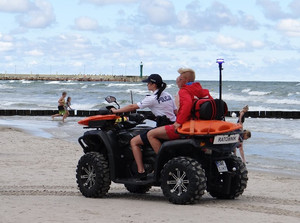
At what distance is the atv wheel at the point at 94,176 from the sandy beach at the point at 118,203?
0.52ft

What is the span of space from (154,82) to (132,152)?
109cm

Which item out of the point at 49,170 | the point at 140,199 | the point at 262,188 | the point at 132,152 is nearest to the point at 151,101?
the point at 132,152

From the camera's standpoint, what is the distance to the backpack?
8.57 meters

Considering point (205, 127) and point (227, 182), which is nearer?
point (205, 127)

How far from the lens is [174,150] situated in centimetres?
891

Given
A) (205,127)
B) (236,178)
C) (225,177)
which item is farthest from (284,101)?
(205,127)

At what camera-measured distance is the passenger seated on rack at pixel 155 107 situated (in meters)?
9.06

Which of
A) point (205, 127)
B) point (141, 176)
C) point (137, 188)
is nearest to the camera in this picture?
point (205, 127)

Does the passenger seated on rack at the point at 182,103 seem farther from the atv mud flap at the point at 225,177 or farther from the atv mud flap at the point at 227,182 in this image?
the atv mud flap at the point at 227,182

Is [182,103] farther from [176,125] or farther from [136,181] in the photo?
[136,181]

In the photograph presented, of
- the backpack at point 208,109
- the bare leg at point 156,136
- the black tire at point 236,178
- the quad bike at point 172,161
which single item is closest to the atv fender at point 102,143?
the quad bike at point 172,161

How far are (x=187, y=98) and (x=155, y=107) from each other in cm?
62

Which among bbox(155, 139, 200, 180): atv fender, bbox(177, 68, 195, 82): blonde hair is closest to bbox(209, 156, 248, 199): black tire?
bbox(155, 139, 200, 180): atv fender

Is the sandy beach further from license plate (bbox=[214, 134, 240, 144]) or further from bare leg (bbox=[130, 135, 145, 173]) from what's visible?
license plate (bbox=[214, 134, 240, 144])
